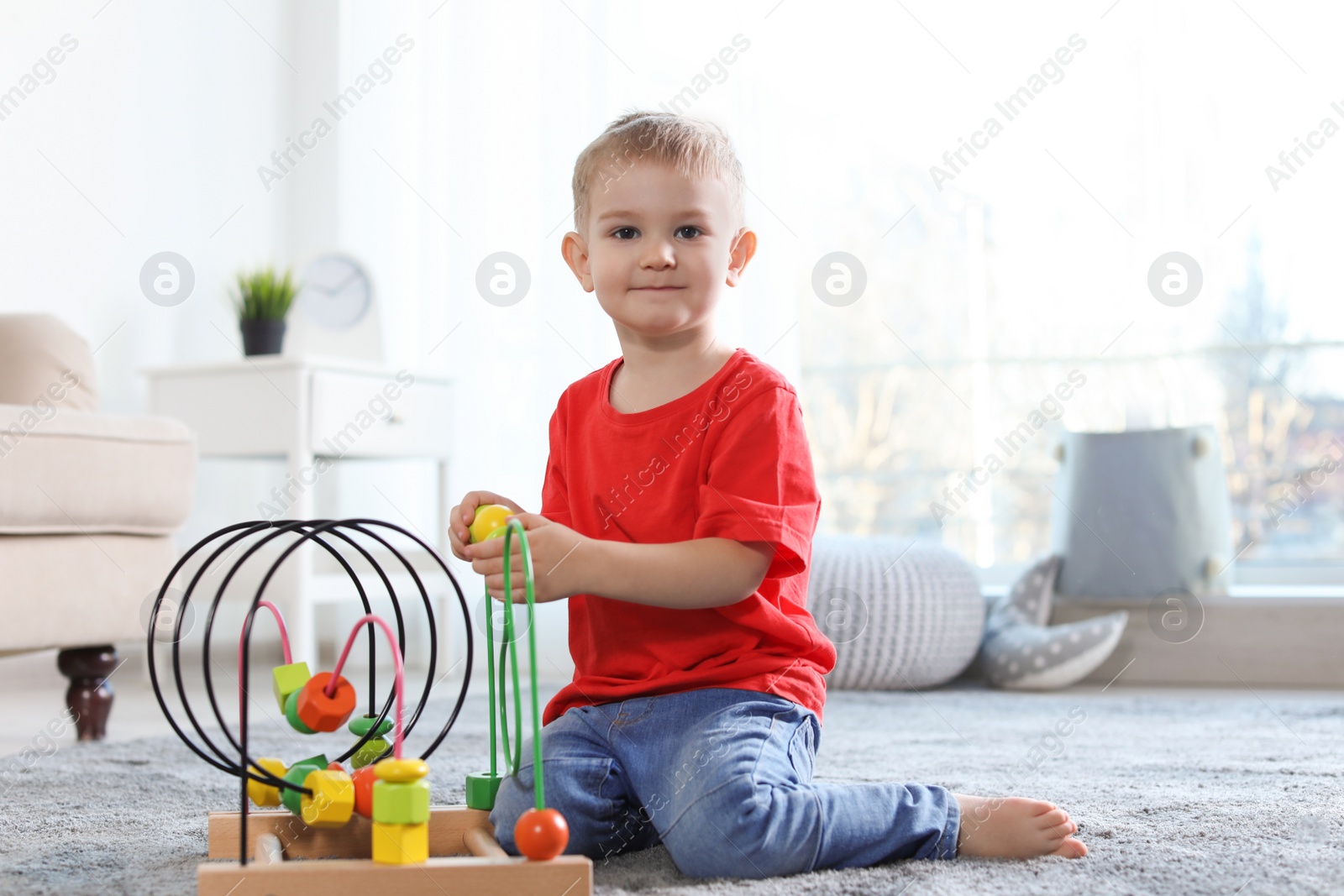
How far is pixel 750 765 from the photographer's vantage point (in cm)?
76

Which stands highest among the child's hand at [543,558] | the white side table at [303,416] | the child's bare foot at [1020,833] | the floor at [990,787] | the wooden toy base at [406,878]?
the white side table at [303,416]

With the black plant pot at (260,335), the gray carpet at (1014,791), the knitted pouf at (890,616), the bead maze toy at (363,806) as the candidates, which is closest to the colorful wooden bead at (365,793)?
the bead maze toy at (363,806)

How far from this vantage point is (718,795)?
2.46 feet

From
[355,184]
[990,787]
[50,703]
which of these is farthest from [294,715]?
[355,184]

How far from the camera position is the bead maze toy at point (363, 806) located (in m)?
0.64

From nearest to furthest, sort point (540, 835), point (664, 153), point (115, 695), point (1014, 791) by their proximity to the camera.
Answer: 1. point (540, 835)
2. point (664, 153)
3. point (1014, 791)
4. point (115, 695)

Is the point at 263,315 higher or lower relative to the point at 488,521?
higher

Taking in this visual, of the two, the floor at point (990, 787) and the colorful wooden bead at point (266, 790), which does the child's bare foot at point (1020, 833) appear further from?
the colorful wooden bead at point (266, 790)

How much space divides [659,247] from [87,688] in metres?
0.99

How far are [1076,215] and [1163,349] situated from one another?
0.33 meters

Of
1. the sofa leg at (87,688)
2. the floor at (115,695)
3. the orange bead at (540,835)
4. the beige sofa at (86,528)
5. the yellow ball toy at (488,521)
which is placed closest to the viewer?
the orange bead at (540,835)

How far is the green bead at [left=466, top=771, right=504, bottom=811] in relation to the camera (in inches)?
32.6

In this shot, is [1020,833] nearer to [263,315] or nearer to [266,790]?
[266,790]

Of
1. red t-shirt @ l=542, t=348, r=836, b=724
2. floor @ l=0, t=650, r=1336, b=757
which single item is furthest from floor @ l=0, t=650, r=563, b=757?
red t-shirt @ l=542, t=348, r=836, b=724
